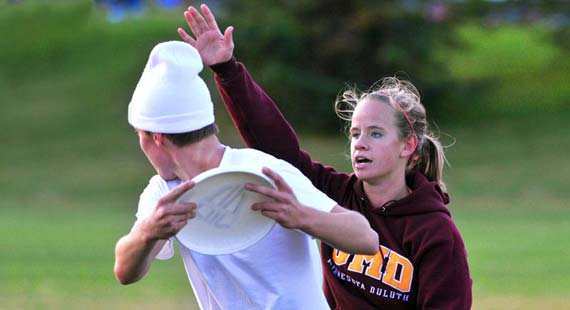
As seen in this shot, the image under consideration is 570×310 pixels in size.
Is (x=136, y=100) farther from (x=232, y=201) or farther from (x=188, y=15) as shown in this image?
(x=188, y=15)

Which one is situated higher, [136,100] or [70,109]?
[70,109]

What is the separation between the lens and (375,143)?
14.3 feet

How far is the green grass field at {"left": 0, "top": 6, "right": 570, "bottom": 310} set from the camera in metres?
12.2

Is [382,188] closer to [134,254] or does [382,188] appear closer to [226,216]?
[226,216]

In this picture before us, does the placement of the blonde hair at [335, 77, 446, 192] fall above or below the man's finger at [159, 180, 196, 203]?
above

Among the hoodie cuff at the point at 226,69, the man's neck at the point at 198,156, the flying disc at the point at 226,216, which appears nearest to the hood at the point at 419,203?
the hoodie cuff at the point at 226,69

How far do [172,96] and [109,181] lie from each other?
22808mm

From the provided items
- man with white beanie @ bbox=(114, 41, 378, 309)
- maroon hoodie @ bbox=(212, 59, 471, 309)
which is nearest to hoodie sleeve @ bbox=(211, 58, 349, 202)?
maroon hoodie @ bbox=(212, 59, 471, 309)

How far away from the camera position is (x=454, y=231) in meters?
4.20

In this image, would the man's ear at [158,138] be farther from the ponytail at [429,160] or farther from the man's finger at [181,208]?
the ponytail at [429,160]

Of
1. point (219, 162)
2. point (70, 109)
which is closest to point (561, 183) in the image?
point (70, 109)

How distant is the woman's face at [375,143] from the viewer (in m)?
4.33

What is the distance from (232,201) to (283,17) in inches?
1034

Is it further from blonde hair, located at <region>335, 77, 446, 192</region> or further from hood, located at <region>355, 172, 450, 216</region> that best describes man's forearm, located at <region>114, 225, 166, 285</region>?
blonde hair, located at <region>335, 77, 446, 192</region>
